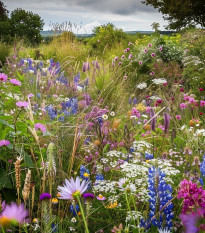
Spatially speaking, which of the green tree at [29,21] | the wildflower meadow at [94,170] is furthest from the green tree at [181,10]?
the wildflower meadow at [94,170]

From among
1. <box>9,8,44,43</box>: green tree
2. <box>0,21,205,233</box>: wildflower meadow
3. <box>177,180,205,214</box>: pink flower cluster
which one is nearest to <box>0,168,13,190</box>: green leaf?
<box>0,21,205,233</box>: wildflower meadow

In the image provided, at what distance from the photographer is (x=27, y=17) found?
111ft

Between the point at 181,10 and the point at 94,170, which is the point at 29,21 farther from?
the point at 94,170

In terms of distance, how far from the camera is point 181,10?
22.0 m

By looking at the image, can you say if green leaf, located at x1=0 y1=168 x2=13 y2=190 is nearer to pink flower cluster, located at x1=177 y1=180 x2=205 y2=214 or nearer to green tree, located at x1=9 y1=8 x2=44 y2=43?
pink flower cluster, located at x1=177 y1=180 x2=205 y2=214

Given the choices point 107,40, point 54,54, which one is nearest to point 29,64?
point 54,54

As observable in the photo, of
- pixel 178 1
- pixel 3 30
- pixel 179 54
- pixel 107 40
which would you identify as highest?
pixel 178 1

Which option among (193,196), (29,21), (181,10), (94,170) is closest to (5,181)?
(94,170)

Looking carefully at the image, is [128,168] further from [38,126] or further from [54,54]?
[54,54]

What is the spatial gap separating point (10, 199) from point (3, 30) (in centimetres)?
2641

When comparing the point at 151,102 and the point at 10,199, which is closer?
the point at 10,199

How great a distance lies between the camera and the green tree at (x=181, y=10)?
22003 mm

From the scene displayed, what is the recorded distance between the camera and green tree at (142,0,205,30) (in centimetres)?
2200

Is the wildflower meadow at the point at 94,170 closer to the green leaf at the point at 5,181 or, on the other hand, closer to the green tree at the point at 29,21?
the green leaf at the point at 5,181
